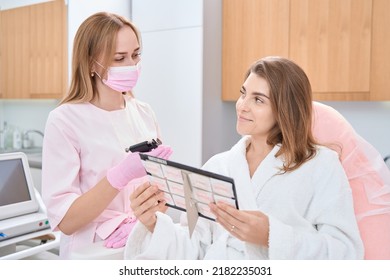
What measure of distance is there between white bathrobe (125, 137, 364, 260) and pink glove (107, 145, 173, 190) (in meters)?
0.12

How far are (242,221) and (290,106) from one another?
A: 1.05 feet

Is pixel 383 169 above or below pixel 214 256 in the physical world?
above

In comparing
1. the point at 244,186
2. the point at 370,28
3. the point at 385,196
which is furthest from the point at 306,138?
the point at 370,28

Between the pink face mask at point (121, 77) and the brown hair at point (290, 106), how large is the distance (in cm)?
38

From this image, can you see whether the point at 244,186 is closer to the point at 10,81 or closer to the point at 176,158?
the point at 176,158

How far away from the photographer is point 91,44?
1291 mm

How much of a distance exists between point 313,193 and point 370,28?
1234 mm

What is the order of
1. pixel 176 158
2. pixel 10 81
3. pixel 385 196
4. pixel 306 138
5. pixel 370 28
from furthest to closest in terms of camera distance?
pixel 10 81
pixel 176 158
pixel 370 28
pixel 385 196
pixel 306 138

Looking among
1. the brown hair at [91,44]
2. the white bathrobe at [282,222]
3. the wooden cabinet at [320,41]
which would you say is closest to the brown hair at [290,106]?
the white bathrobe at [282,222]

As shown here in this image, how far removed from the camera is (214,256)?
114cm

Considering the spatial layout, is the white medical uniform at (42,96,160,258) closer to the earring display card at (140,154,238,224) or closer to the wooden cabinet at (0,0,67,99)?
the earring display card at (140,154,238,224)

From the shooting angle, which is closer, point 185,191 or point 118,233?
point 185,191

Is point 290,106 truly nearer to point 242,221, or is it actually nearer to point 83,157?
point 242,221

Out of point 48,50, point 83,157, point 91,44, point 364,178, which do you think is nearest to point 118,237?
point 83,157
